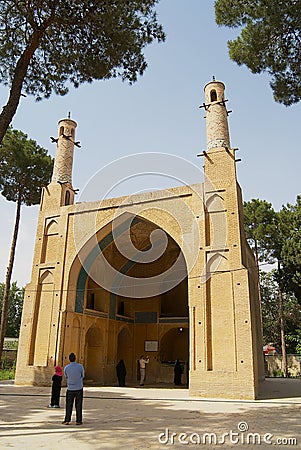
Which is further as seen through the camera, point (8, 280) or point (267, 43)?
point (8, 280)

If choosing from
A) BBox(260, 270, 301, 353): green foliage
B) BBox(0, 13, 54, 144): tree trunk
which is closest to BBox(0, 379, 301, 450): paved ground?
BBox(0, 13, 54, 144): tree trunk

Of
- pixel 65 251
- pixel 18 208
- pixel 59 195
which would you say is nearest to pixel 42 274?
pixel 65 251

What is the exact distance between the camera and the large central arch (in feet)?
52.6

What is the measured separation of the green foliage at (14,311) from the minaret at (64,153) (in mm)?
22701

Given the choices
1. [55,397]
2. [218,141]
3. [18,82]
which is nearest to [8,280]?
[55,397]

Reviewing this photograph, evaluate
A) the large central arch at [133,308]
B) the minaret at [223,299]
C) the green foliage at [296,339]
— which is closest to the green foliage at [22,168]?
the large central arch at [133,308]

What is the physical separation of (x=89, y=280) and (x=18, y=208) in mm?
5982

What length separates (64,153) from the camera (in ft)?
55.2

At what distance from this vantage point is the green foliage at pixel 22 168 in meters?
19.9

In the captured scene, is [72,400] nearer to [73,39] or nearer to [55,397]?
[55,397]

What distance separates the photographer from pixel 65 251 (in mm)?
15125

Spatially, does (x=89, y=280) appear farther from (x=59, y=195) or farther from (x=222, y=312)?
(x=222, y=312)

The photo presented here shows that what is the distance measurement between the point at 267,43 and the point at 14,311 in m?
36.2

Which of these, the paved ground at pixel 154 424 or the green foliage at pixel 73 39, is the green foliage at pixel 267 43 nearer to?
Answer: the green foliage at pixel 73 39
